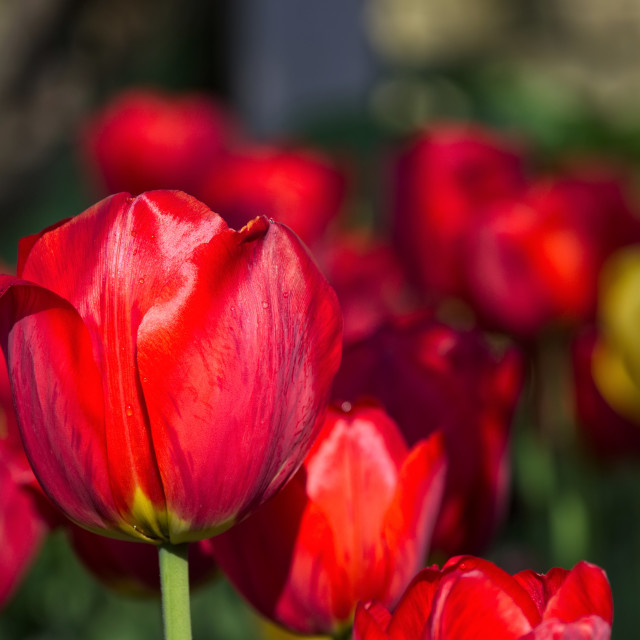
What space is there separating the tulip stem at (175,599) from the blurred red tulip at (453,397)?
0.09 metres

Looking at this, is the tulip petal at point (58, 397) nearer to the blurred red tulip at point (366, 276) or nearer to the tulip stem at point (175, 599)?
the tulip stem at point (175, 599)

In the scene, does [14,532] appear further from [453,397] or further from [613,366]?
[613,366]

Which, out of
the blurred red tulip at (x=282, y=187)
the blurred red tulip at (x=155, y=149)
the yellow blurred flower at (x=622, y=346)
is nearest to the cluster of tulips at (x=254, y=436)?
the yellow blurred flower at (x=622, y=346)

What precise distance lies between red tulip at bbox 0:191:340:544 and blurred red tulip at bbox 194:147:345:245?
468 mm

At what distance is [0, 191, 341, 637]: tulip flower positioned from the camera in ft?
0.90

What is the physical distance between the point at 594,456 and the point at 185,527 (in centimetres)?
46

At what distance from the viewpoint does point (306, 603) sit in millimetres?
341

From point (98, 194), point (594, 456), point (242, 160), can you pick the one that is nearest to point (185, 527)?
point (594, 456)

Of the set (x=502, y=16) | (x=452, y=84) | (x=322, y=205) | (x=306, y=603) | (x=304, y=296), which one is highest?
(x=304, y=296)

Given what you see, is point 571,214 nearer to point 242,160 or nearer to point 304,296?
point 242,160

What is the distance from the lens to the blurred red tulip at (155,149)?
1.00 metres

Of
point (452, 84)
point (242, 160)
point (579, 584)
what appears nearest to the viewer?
point (579, 584)

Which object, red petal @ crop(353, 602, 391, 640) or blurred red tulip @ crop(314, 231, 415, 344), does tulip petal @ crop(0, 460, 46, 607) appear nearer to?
red petal @ crop(353, 602, 391, 640)

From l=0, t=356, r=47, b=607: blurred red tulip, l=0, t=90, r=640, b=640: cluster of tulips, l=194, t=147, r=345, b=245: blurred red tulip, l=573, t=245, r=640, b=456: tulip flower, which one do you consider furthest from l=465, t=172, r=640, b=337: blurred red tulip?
l=0, t=356, r=47, b=607: blurred red tulip
